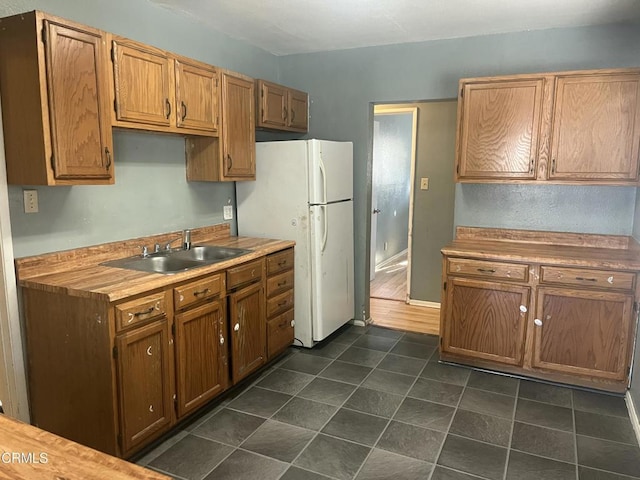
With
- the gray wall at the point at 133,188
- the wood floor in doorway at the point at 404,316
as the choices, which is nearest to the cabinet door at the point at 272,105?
the gray wall at the point at 133,188

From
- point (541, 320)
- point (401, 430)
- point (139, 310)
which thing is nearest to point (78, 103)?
point (139, 310)

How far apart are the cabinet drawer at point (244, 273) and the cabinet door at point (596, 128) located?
2128 millimetres

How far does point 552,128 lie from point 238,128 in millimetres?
2180

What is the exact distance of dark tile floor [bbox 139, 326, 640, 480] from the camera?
2.26 meters

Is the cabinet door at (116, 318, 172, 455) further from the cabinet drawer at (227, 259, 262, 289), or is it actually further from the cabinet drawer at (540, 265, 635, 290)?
the cabinet drawer at (540, 265, 635, 290)

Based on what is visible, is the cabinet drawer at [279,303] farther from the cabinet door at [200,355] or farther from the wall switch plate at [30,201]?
the wall switch plate at [30,201]

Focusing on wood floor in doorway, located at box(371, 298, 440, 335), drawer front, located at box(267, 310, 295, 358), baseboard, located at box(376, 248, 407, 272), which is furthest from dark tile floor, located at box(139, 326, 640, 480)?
baseboard, located at box(376, 248, 407, 272)

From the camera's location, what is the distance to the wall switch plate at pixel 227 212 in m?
3.71

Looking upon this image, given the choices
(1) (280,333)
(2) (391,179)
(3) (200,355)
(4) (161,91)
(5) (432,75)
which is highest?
(5) (432,75)

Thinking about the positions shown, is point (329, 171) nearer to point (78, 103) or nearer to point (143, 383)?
point (78, 103)

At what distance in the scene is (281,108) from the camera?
383cm

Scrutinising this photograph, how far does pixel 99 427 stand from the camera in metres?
2.16

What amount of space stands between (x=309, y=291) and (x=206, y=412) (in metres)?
1.25

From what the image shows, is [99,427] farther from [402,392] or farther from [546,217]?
[546,217]
